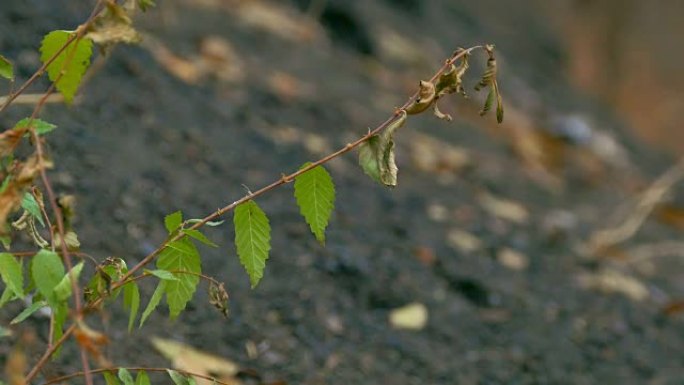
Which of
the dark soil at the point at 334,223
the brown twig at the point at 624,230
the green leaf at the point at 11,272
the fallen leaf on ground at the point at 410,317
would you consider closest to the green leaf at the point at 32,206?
the green leaf at the point at 11,272

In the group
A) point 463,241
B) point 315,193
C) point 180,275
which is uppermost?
point 463,241

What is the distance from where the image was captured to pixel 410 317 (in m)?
2.50

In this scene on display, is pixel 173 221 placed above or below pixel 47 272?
above

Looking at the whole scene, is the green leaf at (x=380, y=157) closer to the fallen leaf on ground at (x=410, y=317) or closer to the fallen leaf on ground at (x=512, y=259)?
the fallen leaf on ground at (x=410, y=317)

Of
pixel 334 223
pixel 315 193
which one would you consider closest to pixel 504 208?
pixel 334 223

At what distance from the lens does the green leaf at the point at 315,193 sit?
1229mm

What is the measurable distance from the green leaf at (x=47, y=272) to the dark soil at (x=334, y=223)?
70 centimetres

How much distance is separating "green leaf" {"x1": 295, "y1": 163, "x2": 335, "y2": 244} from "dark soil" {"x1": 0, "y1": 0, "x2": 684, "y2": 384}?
2.18ft

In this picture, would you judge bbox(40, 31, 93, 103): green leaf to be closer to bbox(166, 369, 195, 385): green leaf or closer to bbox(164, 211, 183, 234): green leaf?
bbox(164, 211, 183, 234): green leaf

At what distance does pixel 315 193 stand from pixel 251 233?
9cm

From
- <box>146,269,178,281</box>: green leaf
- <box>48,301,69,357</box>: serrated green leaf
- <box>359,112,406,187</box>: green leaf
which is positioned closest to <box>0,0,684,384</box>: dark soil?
<box>48,301,69,357</box>: serrated green leaf

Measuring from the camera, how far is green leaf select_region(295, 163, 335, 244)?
4.03 feet

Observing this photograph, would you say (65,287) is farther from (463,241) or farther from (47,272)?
(463,241)

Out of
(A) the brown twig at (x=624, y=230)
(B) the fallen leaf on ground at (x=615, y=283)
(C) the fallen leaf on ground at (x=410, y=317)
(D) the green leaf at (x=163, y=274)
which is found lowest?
(D) the green leaf at (x=163, y=274)
